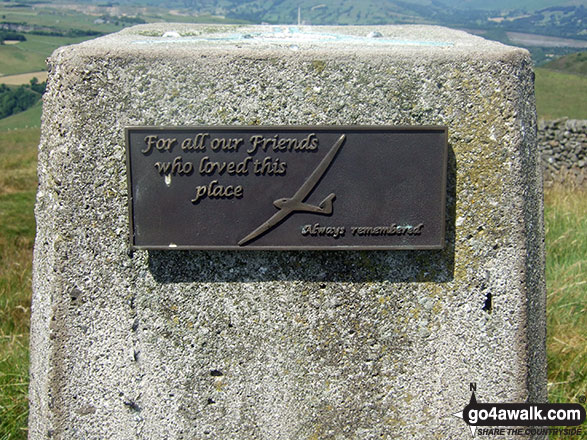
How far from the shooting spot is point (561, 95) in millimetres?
26828

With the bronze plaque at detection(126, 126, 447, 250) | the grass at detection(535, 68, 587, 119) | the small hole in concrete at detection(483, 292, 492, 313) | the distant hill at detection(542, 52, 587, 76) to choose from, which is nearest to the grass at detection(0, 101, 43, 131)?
the grass at detection(535, 68, 587, 119)

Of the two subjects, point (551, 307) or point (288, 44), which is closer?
point (288, 44)

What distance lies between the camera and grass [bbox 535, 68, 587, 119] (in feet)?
72.4

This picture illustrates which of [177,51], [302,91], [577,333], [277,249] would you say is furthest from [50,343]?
[577,333]

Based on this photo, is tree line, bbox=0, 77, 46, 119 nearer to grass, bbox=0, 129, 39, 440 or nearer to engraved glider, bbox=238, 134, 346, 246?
grass, bbox=0, 129, 39, 440

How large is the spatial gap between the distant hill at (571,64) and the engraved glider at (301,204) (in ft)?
139

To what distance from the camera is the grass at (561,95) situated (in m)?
22.1

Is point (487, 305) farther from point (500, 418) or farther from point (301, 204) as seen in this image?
→ point (301, 204)

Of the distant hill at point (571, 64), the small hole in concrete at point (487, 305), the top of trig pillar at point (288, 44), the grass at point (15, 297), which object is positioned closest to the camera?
the top of trig pillar at point (288, 44)

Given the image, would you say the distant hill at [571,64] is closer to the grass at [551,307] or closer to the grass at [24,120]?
the grass at [24,120]

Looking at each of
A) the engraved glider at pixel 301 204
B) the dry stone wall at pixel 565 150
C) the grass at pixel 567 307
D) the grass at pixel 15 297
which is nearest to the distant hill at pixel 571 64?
the dry stone wall at pixel 565 150

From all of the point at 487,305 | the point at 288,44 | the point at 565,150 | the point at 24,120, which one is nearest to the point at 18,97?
the point at 24,120

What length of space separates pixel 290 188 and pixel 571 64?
4494 centimetres

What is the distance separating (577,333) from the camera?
3.00 metres
